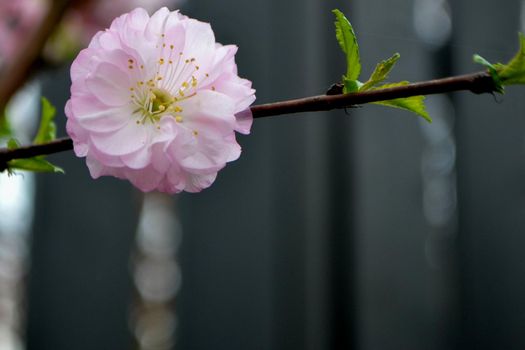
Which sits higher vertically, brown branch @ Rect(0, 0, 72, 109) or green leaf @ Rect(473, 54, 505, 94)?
brown branch @ Rect(0, 0, 72, 109)

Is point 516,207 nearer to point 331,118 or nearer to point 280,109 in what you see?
point 331,118

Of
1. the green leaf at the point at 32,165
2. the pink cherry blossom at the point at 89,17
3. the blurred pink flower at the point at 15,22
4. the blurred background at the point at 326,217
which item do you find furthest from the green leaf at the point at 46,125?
the blurred background at the point at 326,217

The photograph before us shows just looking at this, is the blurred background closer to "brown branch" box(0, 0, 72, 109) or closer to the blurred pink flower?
the blurred pink flower

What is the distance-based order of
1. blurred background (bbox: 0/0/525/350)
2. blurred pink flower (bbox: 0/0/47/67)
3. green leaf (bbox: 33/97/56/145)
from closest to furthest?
green leaf (bbox: 33/97/56/145), blurred pink flower (bbox: 0/0/47/67), blurred background (bbox: 0/0/525/350)

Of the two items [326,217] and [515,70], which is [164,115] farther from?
[326,217]

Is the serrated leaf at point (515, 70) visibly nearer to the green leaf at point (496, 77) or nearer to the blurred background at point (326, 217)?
the green leaf at point (496, 77)

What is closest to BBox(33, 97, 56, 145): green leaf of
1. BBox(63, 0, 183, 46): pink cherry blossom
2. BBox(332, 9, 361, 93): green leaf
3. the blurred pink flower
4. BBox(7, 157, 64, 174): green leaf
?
BBox(7, 157, 64, 174): green leaf

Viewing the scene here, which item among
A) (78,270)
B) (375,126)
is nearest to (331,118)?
(375,126)
